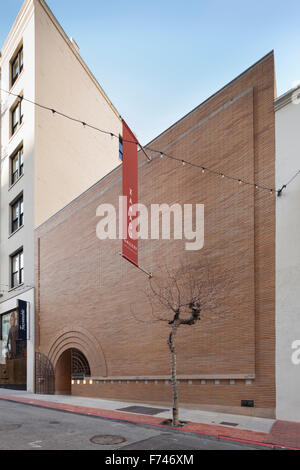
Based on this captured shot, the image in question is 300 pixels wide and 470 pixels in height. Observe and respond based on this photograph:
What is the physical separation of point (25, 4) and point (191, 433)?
26.9 metres

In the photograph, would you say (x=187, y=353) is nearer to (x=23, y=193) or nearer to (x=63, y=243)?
(x=63, y=243)

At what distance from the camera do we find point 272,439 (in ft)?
30.1

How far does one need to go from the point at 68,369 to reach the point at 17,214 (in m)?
10.8

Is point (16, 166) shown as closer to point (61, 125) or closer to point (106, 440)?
point (61, 125)

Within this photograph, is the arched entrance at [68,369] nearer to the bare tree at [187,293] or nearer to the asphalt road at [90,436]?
the bare tree at [187,293]

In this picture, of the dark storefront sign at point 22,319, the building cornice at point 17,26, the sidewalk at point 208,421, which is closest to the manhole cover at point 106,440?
the sidewalk at point 208,421

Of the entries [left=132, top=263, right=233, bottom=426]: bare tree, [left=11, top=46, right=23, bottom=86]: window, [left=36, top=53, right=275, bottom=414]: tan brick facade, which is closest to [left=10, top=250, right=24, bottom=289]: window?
[left=36, top=53, right=275, bottom=414]: tan brick facade

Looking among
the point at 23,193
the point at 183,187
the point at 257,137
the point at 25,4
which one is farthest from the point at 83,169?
the point at 257,137

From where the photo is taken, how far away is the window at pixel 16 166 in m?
26.4

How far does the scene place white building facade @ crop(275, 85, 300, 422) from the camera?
11.4 m

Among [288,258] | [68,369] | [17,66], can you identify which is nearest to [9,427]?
[288,258]

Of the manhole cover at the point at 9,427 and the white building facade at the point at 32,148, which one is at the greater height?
the white building facade at the point at 32,148

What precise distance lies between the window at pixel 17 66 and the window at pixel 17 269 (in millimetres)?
11891

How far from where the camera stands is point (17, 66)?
27.9 m
